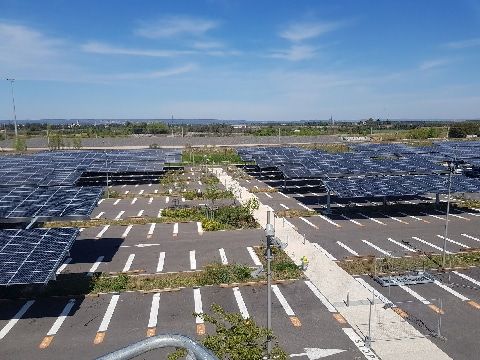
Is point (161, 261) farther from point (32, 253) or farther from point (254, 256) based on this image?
point (32, 253)

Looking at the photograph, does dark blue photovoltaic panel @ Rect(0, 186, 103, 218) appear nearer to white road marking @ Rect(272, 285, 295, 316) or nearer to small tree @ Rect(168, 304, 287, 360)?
white road marking @ Rect(272, 285, 295, 316)

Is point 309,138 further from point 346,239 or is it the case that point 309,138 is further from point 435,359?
point 435,359

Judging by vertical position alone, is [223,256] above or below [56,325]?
above

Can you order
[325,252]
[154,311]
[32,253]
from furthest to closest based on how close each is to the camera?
1. [325,252]
2. [32,253]
3. [154,311]

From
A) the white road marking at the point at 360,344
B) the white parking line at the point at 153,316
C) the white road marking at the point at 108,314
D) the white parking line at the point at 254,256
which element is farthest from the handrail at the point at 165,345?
the white parking line at the point at 254,256

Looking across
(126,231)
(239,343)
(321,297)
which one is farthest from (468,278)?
(126,231)

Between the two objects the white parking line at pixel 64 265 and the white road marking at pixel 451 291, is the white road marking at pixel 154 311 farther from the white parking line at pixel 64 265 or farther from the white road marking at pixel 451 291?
the white road marking at pixel 451 291
